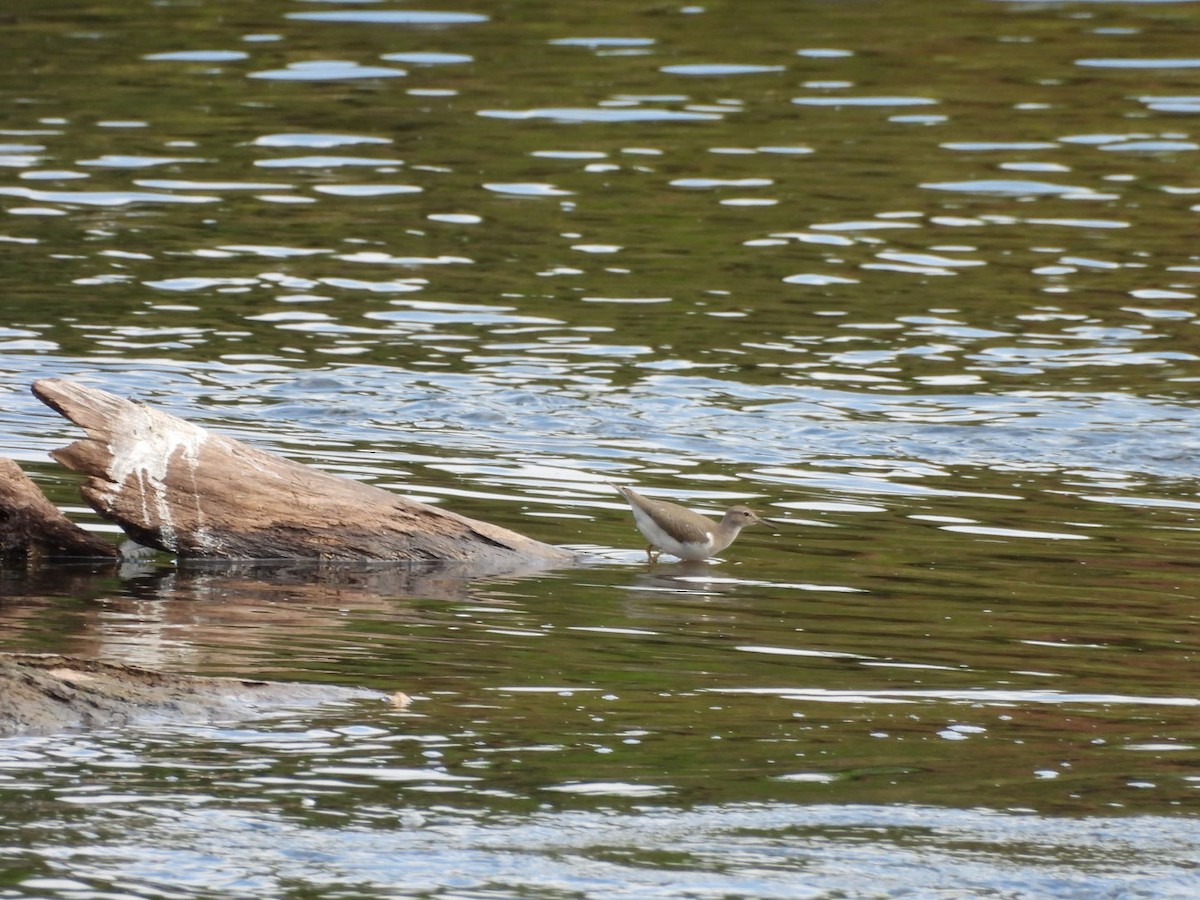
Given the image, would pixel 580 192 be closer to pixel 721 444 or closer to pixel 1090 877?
pixel 721 444

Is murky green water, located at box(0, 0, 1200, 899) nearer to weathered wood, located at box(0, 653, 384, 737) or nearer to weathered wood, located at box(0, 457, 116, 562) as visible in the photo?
weathered wood, located at box(0, 653, 384, 737)

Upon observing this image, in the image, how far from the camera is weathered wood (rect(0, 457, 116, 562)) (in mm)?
11648

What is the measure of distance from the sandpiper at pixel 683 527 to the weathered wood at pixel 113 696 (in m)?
3.35

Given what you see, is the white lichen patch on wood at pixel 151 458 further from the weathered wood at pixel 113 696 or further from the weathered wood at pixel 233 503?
the weathered wood at pixel 113 696

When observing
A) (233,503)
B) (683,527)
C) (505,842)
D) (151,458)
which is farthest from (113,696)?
(683,527)

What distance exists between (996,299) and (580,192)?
4.91m

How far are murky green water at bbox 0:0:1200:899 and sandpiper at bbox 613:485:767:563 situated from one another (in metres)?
0.16

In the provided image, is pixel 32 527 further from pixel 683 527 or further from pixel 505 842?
pixel 505 842

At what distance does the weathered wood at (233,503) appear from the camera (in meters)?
11.7

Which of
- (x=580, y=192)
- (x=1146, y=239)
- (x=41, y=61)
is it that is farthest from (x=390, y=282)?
(x=41, y=61)

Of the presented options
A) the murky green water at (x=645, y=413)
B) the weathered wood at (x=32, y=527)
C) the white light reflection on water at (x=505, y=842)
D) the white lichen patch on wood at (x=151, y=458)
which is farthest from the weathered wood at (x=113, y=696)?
the weathered wood at (x=32, y=527)

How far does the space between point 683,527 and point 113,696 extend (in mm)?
4116

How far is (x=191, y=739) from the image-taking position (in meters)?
8.43

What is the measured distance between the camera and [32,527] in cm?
1183
